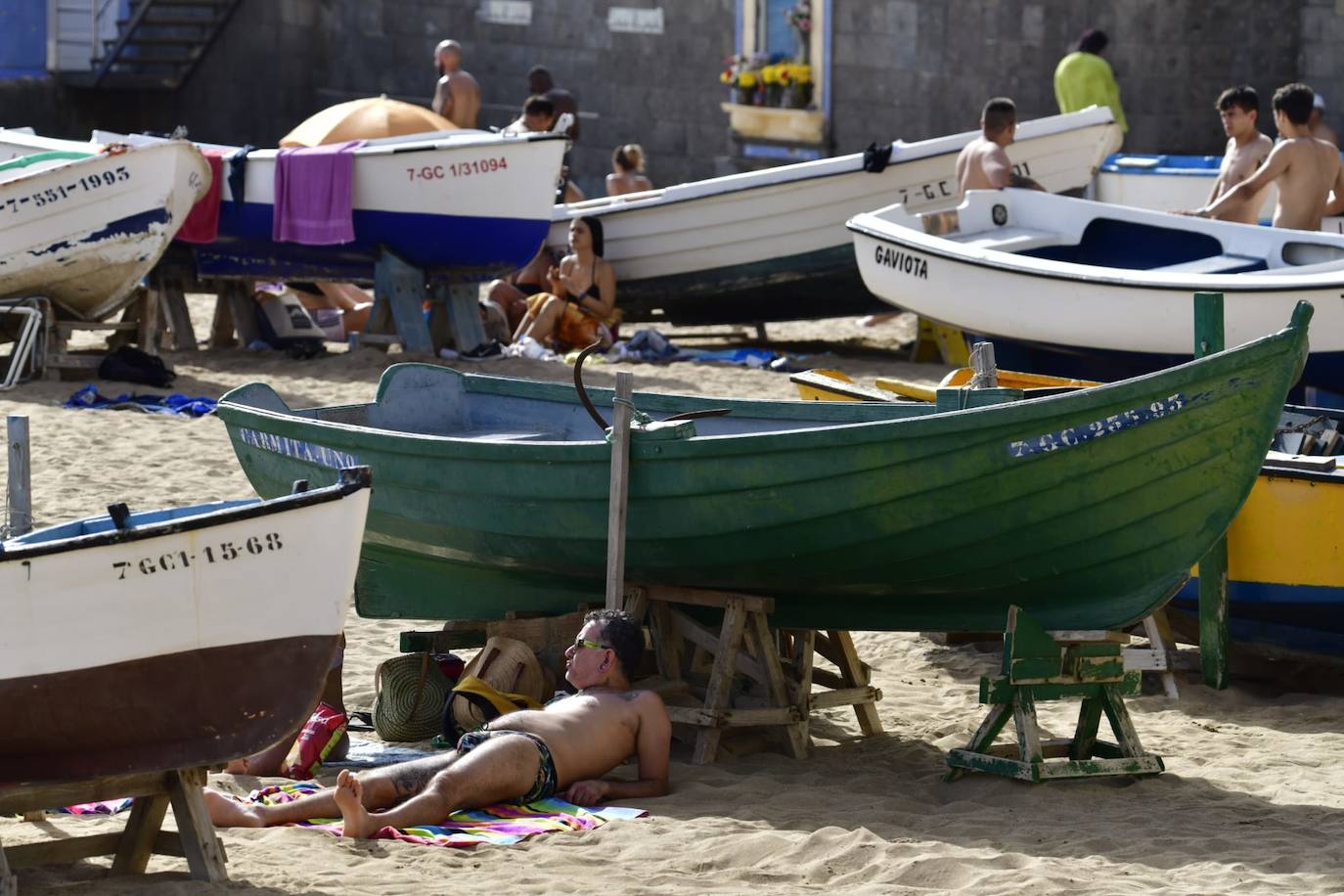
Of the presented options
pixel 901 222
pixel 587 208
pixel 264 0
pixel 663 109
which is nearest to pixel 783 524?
→ pixel 901 222

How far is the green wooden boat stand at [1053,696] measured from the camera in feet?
18.3

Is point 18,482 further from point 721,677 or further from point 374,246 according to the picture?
point 374,246

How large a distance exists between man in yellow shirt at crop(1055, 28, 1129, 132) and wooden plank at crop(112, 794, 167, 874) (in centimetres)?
1302

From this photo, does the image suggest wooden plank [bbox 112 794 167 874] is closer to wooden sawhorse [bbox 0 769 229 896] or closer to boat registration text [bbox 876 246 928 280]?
wooden sawhorse [bbox 0 769 229 896]

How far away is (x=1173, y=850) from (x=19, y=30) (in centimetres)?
1850

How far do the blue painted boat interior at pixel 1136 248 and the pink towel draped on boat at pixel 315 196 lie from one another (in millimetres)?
4256

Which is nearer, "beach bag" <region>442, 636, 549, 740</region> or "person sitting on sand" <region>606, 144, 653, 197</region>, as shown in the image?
"beach bag" <region>442, 636, 549, 740</region>

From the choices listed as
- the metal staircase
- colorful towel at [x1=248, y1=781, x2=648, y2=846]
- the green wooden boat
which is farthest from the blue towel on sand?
the metal staircase

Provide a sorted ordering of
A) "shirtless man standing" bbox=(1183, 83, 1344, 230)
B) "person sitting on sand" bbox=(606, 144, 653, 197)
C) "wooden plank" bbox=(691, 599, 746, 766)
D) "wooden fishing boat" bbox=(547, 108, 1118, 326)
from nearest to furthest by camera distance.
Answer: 1. "wooden plank" bbox=(691, 599, 746, 766)
2. "shirtless man standing" bbox=(1183, 83, 1344, 230)
3. "wooden fishing boat" bbox=(547, 108, 1118, 326)
4. "person sitting on sand" bbox=(606, 144, 653, 197)

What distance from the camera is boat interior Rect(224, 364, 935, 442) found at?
6.62m

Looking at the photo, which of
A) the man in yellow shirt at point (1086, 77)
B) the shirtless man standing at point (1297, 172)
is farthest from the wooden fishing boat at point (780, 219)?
the shirtless man standing at point (1297, 172)

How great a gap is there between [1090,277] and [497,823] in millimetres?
5374

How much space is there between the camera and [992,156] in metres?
11.7

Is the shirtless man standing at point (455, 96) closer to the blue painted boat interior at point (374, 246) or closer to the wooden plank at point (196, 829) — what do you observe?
the blue painted boat interior at point (374, 246)
